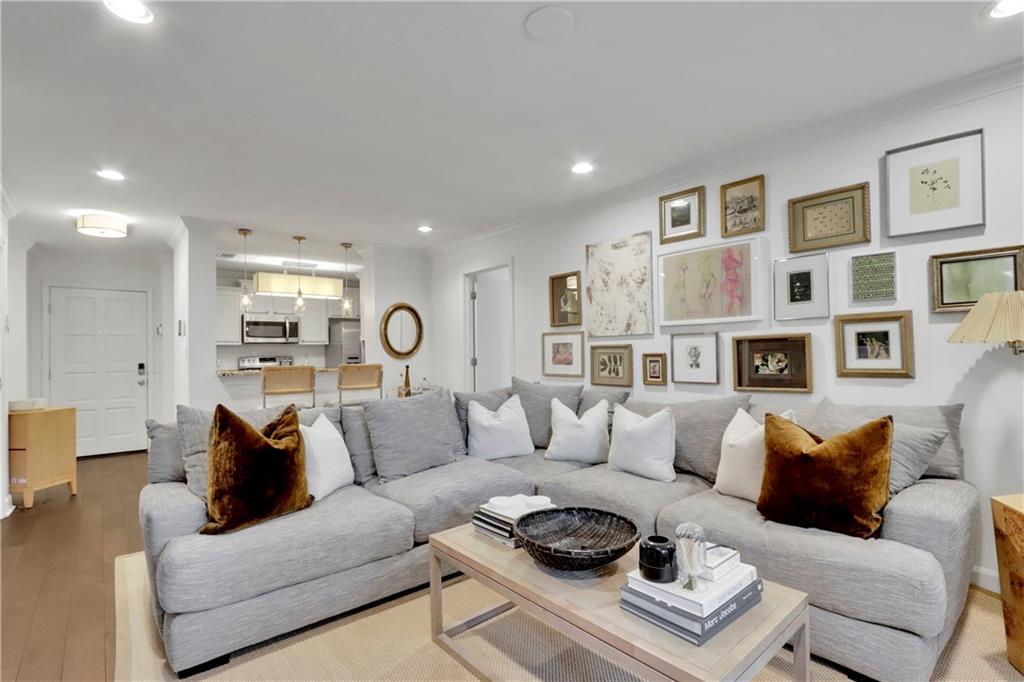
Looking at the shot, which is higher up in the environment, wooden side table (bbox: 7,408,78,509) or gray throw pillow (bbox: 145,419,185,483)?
gray throw pillow (bbox: 145,419,185,483)

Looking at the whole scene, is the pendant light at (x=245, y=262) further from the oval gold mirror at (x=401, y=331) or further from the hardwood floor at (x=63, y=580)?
the hardwood floor at (x=63, y=580)

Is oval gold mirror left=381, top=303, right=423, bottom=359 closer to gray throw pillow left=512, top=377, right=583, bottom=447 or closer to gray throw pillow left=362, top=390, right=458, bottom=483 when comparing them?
gray throw pillow left=512, top=377, right=583, bottom=447

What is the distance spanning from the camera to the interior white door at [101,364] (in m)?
5.81

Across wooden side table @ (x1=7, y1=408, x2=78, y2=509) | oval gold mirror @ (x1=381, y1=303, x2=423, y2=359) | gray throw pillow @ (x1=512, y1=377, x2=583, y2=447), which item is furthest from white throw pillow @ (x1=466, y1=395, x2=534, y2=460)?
wooden side table @ (x1=7, y1=408, x2=78, y2=509)

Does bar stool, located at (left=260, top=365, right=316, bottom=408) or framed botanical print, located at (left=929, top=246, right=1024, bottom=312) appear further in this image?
bar stool, located at (left=260, top=365, right=316, bottom=408)

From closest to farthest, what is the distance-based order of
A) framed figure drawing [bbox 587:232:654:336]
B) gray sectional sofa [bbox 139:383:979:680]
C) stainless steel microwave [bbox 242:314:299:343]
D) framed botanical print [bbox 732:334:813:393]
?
1. gray sectional sofa [bbox 139:383:979:680]
2. framed botanical print [bbox 732:334:813:393]
3. framed figure drawing [bbox 587:232:654:336]
4. stainless steel microwave [bbox 242:314:299:343]

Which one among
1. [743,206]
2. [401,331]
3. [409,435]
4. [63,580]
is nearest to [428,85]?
[409,435]

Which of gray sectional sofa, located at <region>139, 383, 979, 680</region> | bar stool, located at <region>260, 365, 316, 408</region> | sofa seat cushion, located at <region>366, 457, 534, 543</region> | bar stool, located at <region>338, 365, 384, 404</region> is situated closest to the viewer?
gray sectional sofa, located at <region>139, 383, 979, 680</region>

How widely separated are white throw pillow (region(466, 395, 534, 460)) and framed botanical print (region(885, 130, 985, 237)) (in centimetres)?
245

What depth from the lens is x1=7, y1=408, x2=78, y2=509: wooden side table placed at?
4.00 metres

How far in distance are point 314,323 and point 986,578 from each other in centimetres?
765

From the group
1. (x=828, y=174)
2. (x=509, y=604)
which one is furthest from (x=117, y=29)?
(x=828, y=174)

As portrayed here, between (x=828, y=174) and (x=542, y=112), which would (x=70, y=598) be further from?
(x=828, y=174)

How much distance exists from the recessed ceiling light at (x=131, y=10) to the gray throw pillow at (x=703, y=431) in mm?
3039
